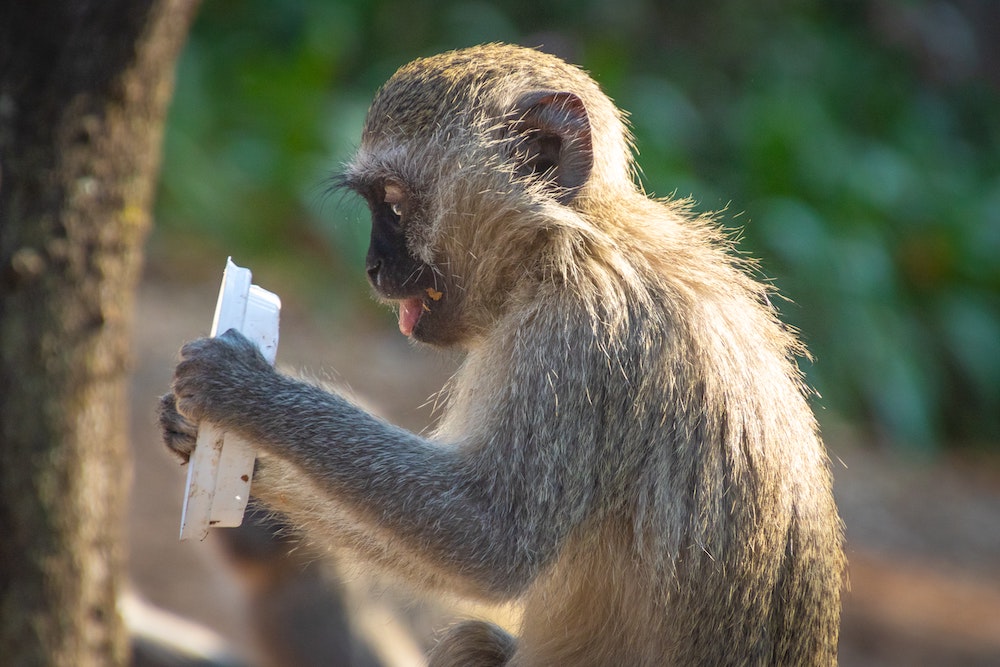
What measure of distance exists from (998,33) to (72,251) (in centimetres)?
1589

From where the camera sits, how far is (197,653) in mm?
5121

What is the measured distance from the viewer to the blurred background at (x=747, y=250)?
806 centimetres

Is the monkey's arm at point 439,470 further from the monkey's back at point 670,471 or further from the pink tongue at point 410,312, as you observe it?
the pink tongue at point 410,312

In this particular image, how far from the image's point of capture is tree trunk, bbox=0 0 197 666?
3.44m

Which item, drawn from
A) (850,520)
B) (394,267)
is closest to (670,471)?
(394,267)

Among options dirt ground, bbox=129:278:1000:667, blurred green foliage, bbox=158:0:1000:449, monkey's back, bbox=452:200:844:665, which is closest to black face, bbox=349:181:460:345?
monkey's back, bbox=452:200:844:665

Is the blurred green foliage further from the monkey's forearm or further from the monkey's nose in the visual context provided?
Result: the monkey's forearm

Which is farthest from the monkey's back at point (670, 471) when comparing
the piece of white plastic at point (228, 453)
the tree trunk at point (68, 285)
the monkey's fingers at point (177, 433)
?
the tree trunk at point (68, 285)

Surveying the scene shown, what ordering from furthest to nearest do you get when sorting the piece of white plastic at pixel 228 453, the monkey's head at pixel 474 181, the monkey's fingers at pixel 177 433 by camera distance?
the monkey's head at pixel 474 181
the monkey's fingers at pixel 177 433
the piece of white plastic at pixel 228 453

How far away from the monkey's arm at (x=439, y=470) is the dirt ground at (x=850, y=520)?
2.93 metres

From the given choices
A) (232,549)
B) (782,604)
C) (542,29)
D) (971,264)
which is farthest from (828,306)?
(782,604)

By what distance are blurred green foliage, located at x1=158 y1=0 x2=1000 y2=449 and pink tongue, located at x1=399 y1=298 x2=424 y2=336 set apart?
15.9ft

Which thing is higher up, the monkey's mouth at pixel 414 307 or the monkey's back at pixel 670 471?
the monkey's mouth at pixel 414 307

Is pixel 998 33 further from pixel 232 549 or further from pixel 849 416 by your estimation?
pixel 232 549
